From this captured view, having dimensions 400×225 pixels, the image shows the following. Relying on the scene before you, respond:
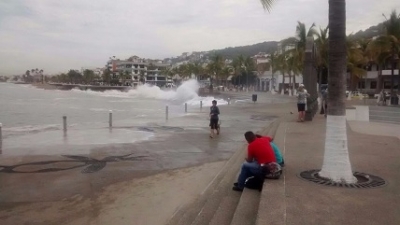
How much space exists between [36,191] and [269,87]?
329 feet

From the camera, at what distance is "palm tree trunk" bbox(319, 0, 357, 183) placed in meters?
6.36

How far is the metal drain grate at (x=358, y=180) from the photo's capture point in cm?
620

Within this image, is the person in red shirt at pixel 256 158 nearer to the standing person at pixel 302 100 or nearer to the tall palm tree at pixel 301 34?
the standing person at pixel 302 100

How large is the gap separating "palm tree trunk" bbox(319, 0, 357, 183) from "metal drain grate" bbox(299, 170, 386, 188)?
128mm

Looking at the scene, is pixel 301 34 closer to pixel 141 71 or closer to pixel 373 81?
pixel 373 81

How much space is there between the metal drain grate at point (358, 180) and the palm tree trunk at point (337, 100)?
13 cm

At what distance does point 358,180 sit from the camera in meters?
6.57

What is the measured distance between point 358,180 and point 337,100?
1391 millimetres

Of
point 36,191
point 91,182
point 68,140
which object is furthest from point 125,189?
point 68,140

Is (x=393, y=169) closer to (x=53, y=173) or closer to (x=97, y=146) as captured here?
(x=53, y=173)

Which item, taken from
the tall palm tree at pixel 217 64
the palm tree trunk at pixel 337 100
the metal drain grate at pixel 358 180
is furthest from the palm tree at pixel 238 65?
the palm tree trunk at pixel 337 100

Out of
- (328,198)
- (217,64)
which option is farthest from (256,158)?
(217,64)

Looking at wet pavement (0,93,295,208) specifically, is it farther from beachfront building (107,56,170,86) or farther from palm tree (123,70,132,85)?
beachfront building (107,56,170,86)

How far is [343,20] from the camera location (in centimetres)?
640
